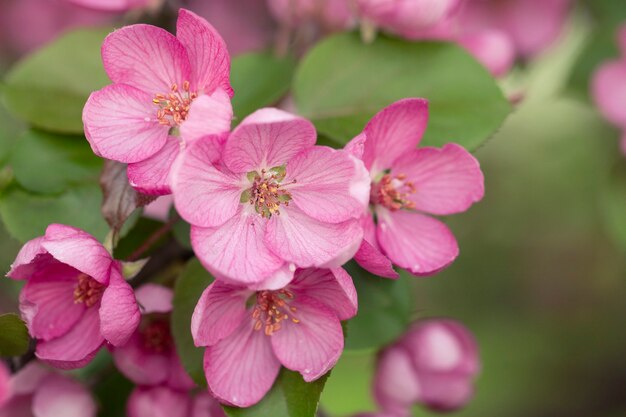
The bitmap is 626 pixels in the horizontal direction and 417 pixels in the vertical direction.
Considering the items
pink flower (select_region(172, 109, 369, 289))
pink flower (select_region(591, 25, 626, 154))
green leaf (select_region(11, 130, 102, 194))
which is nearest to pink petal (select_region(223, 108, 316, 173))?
pink flower (select_region(172, 109, 369, 289))

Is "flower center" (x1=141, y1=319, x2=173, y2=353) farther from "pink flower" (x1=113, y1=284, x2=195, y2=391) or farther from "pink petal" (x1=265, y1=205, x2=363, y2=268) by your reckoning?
"pink petal" (x1=265, y1=205, x2=363, y2=268)

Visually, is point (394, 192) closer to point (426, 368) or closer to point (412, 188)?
point (412, 188)

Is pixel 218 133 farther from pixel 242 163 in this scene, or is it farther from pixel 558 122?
pixel 558 122

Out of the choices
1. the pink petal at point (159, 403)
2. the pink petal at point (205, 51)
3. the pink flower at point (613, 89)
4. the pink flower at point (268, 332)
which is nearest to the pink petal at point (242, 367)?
the pink flower at point (268, 332)

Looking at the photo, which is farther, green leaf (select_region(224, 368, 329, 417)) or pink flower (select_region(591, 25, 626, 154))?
pink flower (select_region(591, 25, 626, 154))

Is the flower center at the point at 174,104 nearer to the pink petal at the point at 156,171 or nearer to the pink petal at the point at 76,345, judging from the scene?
the pink petal at the point at 156,171

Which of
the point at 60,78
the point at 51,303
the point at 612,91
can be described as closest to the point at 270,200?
the point at 51,303
